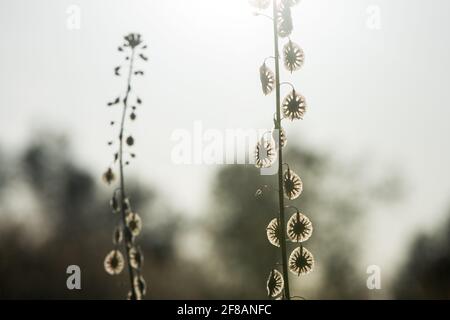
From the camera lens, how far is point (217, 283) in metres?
20.4

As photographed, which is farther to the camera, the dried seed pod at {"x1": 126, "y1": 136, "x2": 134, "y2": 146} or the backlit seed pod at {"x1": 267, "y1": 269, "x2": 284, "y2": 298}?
the dried seed pod at {"x1": 126, "y1": 136, "x2": 134, "y2": 146}

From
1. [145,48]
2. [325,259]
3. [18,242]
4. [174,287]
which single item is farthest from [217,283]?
[145,48]

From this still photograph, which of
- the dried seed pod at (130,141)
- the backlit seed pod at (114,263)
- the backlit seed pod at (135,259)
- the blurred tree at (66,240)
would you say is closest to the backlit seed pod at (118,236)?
the backlit seed pod at (114,263)

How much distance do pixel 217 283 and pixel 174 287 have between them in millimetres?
1364

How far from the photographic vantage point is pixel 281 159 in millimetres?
2236

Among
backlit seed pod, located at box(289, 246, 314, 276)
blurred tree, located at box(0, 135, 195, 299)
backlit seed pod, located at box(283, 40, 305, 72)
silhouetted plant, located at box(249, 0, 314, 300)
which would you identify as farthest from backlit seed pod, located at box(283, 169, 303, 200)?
blurred tree, located at box(0, 135, 195, 299)

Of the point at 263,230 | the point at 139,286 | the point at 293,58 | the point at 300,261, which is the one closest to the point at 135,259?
the point at 139,286

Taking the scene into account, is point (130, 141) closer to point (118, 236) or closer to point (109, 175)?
point (109, 175)

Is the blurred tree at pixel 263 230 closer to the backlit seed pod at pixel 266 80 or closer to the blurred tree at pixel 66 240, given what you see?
the blurred tree at pixel 66 240

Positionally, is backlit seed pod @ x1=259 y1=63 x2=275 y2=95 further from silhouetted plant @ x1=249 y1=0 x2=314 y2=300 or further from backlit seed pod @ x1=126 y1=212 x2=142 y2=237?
backlit seed pod @ x1=126 y1=212 x2=142 y2=237

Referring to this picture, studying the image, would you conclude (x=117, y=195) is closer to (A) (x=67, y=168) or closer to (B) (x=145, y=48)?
(B) (x=145, y=48)

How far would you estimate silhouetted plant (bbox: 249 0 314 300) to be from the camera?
2141 millimetres

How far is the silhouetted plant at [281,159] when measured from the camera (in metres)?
2.14
